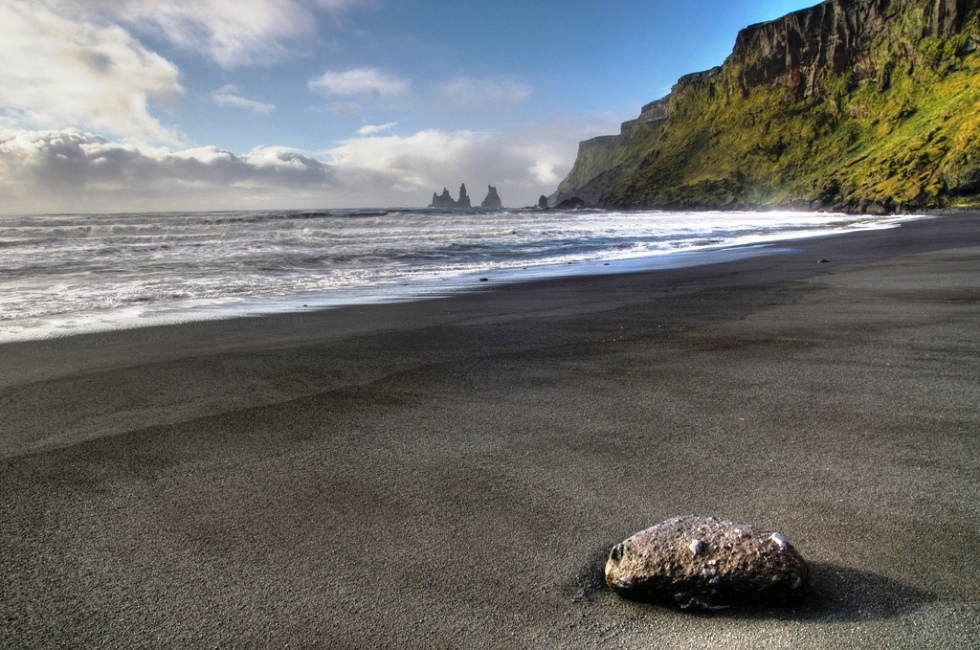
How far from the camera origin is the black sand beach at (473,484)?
71.5 inches

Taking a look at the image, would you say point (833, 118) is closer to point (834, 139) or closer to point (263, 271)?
point (834, 139)

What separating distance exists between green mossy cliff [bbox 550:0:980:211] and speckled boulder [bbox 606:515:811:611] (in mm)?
56254

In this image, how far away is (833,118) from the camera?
295 ft

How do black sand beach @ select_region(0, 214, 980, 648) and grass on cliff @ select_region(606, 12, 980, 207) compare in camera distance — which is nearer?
black sand beach @ select_region(0, 214, 980, 648)

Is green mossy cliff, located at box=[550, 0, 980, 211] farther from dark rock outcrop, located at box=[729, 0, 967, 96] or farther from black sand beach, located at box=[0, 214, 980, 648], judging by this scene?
black sand beach, located at box=[0, 214, 980, 648]

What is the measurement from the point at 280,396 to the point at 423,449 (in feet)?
5.13

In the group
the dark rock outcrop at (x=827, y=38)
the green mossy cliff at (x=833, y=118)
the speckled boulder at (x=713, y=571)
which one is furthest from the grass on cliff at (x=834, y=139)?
the speckled boulder at (x=713, y=571)

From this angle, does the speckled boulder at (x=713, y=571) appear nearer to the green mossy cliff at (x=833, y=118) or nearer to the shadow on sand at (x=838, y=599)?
the shadow on sand at (x=838, y=599)

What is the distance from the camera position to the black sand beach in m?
1.82

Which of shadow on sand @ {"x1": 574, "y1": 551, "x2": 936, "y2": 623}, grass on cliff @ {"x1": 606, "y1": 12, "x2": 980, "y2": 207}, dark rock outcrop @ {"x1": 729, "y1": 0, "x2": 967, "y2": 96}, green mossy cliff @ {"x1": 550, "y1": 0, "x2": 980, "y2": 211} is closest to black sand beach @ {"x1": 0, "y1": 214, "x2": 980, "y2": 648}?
shadow on sand @ {"x1": 574, "y1": 551, "x2": 936, "y2": 623}

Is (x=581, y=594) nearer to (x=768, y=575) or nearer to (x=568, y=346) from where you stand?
(x=768, y=575)

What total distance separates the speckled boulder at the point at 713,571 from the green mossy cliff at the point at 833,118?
185 feet

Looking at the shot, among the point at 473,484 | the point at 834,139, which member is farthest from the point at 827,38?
the point at 473,484

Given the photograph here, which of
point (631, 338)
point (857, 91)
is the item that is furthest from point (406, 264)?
point (857, 91)
